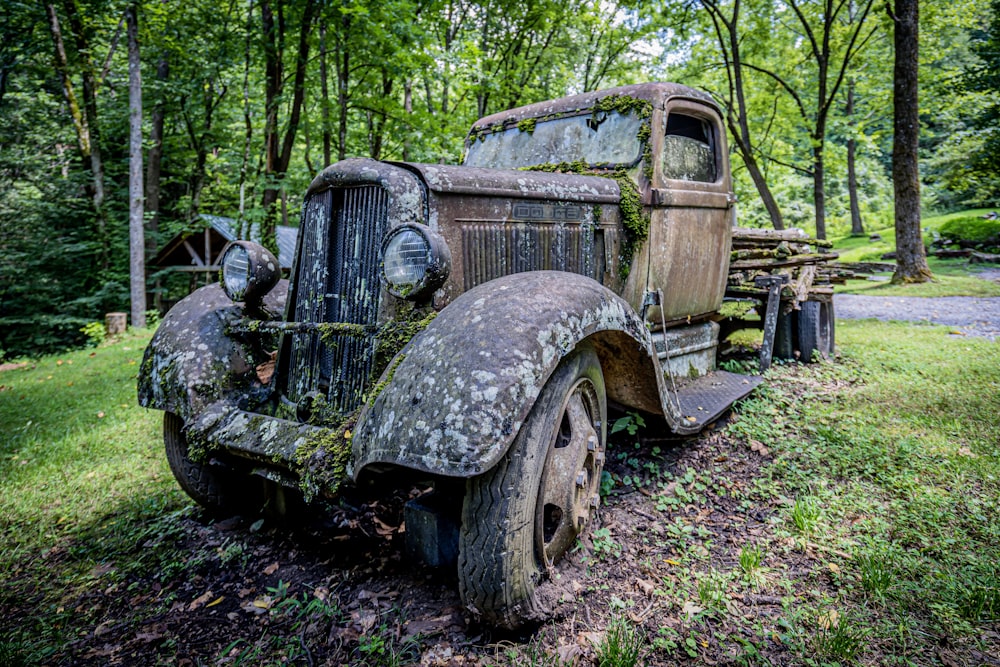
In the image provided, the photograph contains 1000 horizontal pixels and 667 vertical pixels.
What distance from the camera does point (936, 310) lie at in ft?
26.0

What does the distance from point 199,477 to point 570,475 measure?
2.00m

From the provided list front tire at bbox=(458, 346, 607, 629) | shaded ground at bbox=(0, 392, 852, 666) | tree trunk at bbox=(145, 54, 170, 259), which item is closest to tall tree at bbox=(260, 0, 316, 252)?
tree trunk at bbox=(145, 54, 170, 259)

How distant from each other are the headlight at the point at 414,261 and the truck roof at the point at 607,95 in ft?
6.69

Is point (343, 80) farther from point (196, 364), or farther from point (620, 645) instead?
point (620, 645)

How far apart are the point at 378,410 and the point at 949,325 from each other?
7.79 metres

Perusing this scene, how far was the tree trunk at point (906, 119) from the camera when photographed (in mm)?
9352

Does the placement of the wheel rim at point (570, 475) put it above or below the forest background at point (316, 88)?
below

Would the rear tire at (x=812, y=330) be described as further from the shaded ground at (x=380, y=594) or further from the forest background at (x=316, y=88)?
the forest background at (x=316, y=88)

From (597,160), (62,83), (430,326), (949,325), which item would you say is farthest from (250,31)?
(949,325)

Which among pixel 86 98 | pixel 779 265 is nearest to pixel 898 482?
pixel 779 265

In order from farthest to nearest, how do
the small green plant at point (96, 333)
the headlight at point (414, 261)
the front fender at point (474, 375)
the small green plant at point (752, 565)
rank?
the small green plant at point (96, 333), the small green plant at point (752, 565), the headlight at point (414, 261), the front fender at point (474, 375)

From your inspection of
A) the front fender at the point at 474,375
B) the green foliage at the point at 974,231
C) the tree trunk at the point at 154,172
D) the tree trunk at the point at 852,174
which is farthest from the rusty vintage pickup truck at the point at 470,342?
the tree trunk at the point at 852,174

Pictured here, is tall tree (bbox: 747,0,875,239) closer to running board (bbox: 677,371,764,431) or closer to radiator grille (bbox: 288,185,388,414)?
running board (bbox: 677,371,764,431)

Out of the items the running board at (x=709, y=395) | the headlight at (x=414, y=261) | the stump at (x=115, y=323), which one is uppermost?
the headlight at (x=414, y=261)
